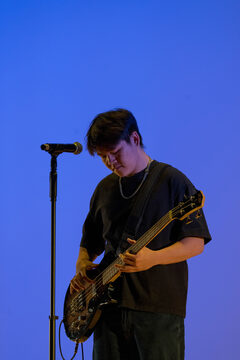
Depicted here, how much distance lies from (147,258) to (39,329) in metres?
1.65

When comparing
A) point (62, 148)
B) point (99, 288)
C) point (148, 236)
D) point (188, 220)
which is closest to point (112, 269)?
point (99, 288)

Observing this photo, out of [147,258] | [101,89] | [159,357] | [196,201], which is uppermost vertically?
[101,89]

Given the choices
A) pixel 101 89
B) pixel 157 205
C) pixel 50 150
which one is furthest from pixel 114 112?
pixel 101 89

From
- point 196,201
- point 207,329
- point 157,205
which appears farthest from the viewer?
point 207,329

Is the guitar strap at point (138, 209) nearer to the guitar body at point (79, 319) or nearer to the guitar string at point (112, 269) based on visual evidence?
the guitar string at point (112, 269)

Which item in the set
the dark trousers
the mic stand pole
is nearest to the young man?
the dark trousers

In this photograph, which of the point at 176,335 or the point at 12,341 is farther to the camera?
the point at 12,341

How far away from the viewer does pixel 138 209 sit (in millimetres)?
1674

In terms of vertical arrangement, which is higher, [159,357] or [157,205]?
[157,205]

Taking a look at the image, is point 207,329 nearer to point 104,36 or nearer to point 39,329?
point 39,329

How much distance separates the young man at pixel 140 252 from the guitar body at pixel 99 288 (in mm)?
34

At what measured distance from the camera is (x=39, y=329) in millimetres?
2863

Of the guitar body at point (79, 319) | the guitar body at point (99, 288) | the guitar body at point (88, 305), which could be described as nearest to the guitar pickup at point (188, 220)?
the guitar body at point (99, 288)

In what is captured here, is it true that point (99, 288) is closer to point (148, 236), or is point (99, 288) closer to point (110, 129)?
point (148, 236)
